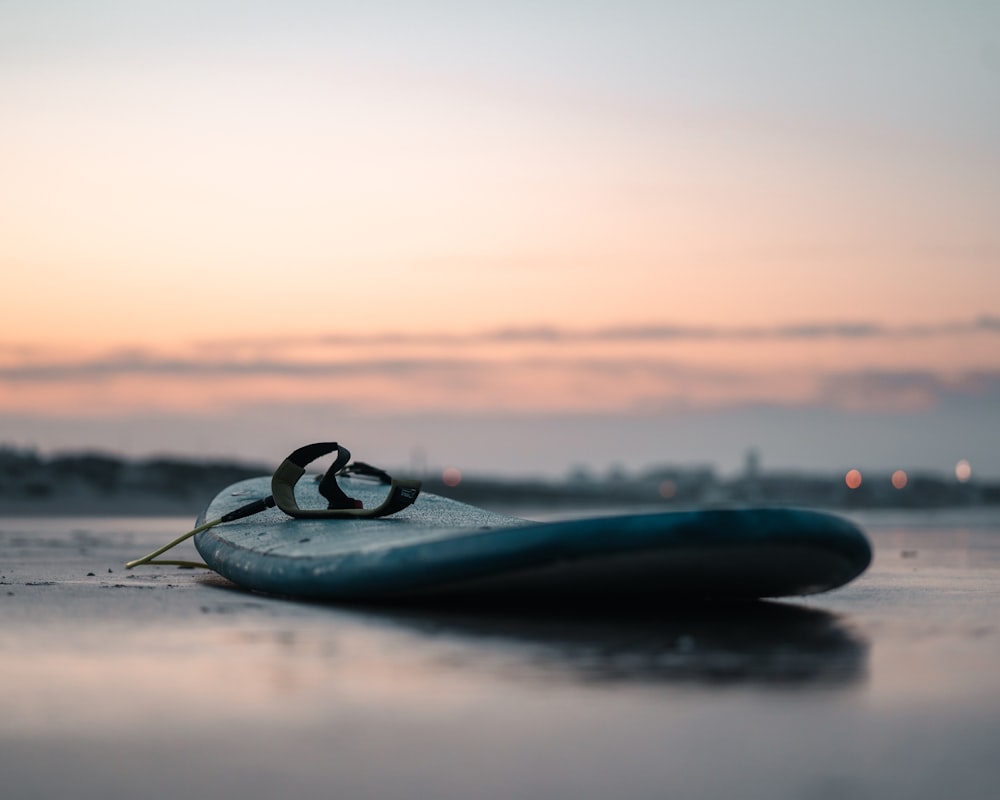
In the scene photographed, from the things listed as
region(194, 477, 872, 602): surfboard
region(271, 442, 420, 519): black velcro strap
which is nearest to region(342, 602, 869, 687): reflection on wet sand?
region(194, 477, 872, 602): surfboard

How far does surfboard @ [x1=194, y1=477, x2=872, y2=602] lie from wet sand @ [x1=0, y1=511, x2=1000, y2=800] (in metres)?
0.17

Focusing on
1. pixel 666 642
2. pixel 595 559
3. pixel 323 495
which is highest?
pixel 323 495

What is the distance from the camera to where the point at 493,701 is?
4105 mm

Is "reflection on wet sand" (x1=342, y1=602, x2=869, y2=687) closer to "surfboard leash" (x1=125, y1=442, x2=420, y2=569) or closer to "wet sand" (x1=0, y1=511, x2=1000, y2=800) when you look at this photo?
"wet sand" (x1=0, y1=511, x2=1000, y2=800)

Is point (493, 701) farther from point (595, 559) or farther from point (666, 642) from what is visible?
point (595, 559)

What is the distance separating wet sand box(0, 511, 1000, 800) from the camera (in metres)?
3.20

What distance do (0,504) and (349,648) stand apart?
31.5m

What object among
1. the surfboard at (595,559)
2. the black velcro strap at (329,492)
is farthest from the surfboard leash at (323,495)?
the surfboard at (595,559)

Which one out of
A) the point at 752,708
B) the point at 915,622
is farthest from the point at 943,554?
the point at 752,708

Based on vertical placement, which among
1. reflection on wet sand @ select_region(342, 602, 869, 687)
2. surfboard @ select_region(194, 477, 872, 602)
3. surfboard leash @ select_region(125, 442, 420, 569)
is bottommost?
reflection on wet sand @ select_region(342, 602, 869, 687)

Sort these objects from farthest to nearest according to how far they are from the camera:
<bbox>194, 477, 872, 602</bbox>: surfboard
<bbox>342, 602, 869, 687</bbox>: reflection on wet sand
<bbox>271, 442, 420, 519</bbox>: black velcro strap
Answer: <bbox>271, 442, 420, 519</bbox>: black velcro strap
<bbox>194, 477, 872, 602</bbox>: surfboard
<bbox>342, 602, 869, 687</bbox>: reflection on wet sand

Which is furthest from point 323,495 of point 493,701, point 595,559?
point 493,701

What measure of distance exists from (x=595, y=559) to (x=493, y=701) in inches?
90.3

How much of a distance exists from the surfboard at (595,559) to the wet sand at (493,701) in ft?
0.54
